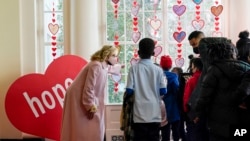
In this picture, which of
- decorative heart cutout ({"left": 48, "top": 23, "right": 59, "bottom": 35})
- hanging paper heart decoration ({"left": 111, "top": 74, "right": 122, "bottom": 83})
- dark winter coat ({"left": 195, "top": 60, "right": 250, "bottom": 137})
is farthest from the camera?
hanging paper heart decoration ({"left": 111, "top": 74, "right": 122, "bottom": 83})

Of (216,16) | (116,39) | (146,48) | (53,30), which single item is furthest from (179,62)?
(146,48)

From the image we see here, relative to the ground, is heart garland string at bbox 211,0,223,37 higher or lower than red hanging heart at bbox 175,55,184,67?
higher

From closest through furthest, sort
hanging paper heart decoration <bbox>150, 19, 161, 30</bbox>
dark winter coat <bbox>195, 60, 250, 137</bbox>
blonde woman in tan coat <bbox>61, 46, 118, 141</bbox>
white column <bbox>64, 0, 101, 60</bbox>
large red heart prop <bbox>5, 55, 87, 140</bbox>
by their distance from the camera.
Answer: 1. dark winter coat <bbox>195, 60, 250, 137</bbox>
2. blonde woman in tan coat <bbox>61, 46, 118, 141</bbox>
3. large red heart prop <bbox>5, 55, 87, 140</bbox>
4. white column <bbox>64, 0, 101, 60</bbox>
5. hanging paper heart decoration <bbox>150, 19, 161, 30</bbox>

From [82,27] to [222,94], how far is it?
3.39 m

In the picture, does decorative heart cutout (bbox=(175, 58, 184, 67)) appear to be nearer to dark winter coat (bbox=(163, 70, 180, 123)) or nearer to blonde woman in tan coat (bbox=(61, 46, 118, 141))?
dark winter coat (bbox=(163, 70, 180, 123))

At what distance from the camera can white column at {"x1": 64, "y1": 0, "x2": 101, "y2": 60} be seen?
549 cm

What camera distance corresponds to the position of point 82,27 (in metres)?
5.50

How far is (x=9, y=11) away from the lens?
5.30 m

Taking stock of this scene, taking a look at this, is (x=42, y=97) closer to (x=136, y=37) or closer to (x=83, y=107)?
(x=83, y=107)

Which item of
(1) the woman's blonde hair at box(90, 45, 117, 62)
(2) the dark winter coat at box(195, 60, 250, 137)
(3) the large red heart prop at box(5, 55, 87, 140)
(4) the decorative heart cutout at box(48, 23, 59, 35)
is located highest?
(4) the decorative heart cutout at box(48, 23, 59, 35)

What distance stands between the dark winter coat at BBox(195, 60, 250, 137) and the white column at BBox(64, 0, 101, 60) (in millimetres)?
3190

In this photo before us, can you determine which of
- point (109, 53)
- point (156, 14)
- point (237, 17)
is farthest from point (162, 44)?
point (109, 53)

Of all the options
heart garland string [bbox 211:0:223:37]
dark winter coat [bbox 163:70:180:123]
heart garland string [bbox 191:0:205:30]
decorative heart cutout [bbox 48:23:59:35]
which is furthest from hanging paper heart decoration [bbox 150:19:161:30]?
Result: dark winter coat [bbox 163:70:180:123]

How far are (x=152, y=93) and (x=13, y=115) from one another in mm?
2261
